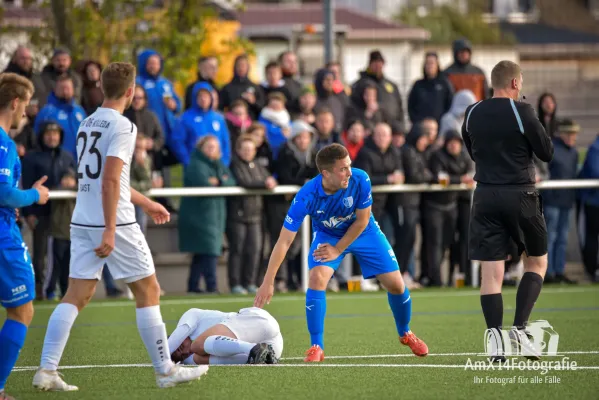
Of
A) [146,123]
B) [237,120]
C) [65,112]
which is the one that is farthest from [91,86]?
[237,120]

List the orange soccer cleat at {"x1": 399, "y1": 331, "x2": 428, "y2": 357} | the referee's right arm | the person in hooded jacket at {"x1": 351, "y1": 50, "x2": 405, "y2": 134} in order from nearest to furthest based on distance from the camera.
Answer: the referee's right arm
the orange soccer cleat at {"x1": 399, "y1": 331, "x2": 428, "y2": 357}
the person in hooded jacket at {"x1": 351, "y1": 50, "x2": 405, "y2": 134}

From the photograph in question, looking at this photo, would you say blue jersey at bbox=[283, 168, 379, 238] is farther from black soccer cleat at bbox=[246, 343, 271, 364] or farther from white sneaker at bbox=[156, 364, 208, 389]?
white sneaker at bbox=[156, 364, 208, 389]

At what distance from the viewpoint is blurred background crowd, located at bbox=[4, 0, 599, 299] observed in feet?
49.2

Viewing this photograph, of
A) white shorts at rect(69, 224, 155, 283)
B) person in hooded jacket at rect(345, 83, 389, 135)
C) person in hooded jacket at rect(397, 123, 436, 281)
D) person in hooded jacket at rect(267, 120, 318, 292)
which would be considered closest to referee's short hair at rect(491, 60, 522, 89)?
white shorts at rect(69, 224, 155, 283)

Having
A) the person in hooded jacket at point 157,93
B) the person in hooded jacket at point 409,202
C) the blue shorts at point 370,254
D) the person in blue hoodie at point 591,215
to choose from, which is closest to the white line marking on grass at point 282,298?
the person in hooded jacket at point 409,202

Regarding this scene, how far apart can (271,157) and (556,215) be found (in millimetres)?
3917

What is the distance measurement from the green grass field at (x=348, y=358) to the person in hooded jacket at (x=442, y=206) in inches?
69.0

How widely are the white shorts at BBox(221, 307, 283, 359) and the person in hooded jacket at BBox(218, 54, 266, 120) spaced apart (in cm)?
846

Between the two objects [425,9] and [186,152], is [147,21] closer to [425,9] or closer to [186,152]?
[186,152]

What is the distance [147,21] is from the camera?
71.3ft

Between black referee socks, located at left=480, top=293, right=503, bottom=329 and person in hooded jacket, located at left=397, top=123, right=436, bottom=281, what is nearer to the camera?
black referee socks, located at left=480, top=293, right=503, bottom=329

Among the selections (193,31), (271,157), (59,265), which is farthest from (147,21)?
(59,265)

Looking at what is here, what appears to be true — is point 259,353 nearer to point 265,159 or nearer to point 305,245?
point 305,245

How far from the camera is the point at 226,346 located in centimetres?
873
